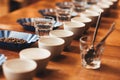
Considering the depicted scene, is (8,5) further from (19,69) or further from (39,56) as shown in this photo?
(19,69)

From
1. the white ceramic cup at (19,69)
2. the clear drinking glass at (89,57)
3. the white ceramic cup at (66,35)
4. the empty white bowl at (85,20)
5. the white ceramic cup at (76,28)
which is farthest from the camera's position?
the empty white bowl at (85,20)

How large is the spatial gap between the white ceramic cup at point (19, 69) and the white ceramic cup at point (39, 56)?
1.6 inches

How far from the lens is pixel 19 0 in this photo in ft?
12.4

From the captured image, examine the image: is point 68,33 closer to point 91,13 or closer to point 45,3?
point 91,13

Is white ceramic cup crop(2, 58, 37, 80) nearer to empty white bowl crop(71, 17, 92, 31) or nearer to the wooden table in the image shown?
the wooden table

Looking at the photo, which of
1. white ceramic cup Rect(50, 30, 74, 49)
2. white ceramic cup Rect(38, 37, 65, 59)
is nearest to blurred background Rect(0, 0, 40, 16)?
white ceramic cup Rect(50, 30, 74, 49)

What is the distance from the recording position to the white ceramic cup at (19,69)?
73 cm

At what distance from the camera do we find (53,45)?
3.19 ft

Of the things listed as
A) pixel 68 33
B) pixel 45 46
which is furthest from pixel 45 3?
pixel 45 46

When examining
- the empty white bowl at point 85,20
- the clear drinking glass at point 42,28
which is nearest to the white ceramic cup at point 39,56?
the clear drinking glass at point 42,28

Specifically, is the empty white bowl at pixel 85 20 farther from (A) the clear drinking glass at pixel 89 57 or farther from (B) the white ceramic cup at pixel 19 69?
(B) the white ceramic cup at pixel 19 69

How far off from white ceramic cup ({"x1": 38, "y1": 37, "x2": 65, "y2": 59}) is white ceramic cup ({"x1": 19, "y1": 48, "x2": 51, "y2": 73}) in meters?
0.03

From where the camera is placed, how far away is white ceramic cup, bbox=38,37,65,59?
966 mm

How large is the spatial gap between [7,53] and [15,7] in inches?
118
